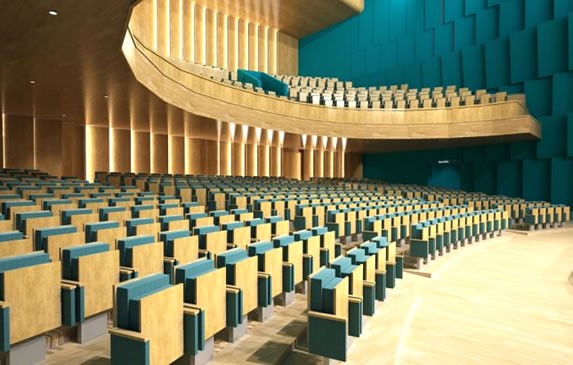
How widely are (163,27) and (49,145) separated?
2196mm

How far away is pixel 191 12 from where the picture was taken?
16.9 ft

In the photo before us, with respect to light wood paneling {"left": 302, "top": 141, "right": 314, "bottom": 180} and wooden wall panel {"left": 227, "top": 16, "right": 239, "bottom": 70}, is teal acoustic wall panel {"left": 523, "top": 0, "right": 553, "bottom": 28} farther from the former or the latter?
wooden wall panel {"left": 227, "top": 16, "right": 239, "bottom": 70}

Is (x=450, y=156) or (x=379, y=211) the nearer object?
(x=379, y=211)

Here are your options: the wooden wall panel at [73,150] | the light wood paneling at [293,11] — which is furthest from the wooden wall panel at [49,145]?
the light wood paneling at [293,11]

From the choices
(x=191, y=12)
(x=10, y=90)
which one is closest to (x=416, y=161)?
(x=191, y=12)

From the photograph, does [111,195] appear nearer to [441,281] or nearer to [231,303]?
[231,303]

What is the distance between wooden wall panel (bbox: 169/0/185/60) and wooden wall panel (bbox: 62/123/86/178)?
1.70 meters

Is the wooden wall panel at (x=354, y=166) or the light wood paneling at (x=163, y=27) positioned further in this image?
the wooden wall panel at (x=354, y=166)

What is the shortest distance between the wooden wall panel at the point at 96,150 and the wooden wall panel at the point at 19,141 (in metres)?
0.55

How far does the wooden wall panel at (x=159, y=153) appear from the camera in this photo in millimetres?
4145

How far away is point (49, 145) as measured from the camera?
3.32 meters

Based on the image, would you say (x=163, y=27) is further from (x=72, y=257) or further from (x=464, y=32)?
(x=72, y=257)

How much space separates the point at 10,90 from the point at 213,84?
122 centimetres

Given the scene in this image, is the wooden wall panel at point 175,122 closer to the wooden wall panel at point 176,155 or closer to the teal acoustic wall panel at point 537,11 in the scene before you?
the wooden wall panel at point 176,155
